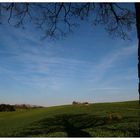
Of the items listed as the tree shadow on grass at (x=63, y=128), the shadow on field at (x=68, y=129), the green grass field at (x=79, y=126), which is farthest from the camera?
the tree shadow on grass at (x=63, y=128)

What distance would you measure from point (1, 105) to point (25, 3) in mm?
54679

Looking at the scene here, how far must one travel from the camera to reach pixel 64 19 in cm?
2133

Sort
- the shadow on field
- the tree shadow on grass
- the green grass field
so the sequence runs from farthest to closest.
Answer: the tree shadow on grass → the shadow on field → the green grass field

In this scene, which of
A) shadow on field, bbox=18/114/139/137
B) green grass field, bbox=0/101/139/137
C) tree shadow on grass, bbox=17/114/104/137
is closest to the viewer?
green grass field, bbox=0/101/139/137

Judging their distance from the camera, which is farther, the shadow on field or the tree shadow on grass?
the tree shadow on grass

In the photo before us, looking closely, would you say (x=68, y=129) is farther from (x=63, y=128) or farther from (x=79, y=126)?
(x=79, y=126)

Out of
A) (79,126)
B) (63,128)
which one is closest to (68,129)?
(63,128)

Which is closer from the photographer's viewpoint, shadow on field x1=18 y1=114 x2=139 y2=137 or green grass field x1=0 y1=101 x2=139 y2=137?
green grass field x1=0 y1=101 x2=139 y2=137

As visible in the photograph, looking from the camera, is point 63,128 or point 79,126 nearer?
point 63,128

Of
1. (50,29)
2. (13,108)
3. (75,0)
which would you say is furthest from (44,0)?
(13,108)

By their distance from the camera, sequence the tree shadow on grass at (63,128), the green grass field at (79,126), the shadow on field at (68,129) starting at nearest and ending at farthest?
1. the green grass field at (79,126)
2. the shadow on field at (68,129)
3. the tree shadow on grass at (63,128)

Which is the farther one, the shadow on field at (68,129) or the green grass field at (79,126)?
the shadow on field at (68,129)

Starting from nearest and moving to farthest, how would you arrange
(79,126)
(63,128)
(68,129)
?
(68,129)
(63,128)
(79,126)

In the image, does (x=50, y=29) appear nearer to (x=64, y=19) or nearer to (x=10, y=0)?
(x=64, y=19)
